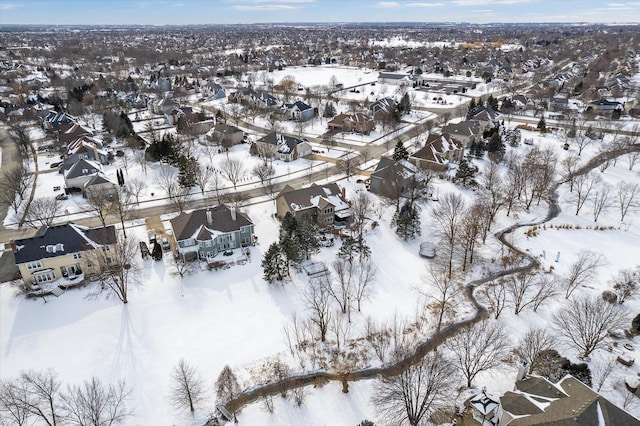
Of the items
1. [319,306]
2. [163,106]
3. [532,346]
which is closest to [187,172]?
[319,306]

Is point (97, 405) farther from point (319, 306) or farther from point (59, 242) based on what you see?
point (59, 242)

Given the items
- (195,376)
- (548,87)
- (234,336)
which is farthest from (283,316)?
(548,87)

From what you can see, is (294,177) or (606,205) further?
(294,177)

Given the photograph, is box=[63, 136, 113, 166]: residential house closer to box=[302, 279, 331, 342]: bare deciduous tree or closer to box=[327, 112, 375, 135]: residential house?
box=[327, 112, 375, 135]: residential house

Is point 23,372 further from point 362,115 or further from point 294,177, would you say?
point 362,115

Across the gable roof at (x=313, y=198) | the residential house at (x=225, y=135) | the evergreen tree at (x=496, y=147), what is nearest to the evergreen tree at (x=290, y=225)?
the gable roof at (x=313, y=198)

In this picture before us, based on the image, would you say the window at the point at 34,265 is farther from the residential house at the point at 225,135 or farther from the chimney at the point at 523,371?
the chimney at the point at 523,371

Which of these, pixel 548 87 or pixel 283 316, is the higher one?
pixel 548 87
